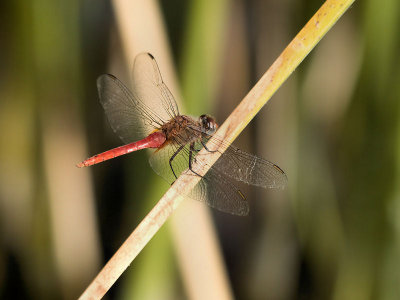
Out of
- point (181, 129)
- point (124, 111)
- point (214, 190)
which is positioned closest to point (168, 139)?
point (181, 129)

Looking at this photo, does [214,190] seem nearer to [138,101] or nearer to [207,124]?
[207,124]

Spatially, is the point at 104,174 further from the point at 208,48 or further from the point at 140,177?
the point at 208,48

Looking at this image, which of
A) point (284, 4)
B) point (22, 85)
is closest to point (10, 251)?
point (22, 85)

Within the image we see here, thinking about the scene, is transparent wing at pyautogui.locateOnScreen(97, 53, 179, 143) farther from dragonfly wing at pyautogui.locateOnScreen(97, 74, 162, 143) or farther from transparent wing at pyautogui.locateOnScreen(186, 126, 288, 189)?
transparent wing at pyautogui.locateOnScreen(186, 126, 288, 189)

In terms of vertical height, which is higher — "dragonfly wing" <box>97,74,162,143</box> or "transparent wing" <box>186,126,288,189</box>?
"transparent wing" <box>186,126,288,189</box>

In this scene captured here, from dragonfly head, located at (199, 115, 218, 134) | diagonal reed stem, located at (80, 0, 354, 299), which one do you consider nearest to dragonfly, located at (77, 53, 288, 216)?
dragonfly head, located at (199, 115, 218, 134)

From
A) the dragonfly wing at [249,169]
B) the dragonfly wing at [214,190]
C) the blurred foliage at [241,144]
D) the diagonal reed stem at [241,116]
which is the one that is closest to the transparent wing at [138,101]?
the blurred foliage at [241,144]
